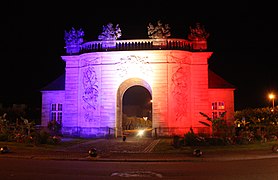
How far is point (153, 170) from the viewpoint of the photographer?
13.0 meters

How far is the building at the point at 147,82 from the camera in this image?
3019 cm

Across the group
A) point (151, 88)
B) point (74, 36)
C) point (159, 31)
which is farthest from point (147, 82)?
point (74, 36)

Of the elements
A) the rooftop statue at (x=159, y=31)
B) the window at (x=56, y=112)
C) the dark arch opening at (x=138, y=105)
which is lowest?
the window at (x=56, y=112)

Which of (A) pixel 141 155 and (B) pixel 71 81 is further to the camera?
(B) pixel 71 81

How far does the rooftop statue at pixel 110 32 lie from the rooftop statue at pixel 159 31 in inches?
115

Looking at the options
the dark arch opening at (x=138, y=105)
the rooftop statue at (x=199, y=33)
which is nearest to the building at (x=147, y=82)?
the rooftop statue at (x=199, y=33)

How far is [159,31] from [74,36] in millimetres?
8549

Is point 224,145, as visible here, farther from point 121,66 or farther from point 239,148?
point 121,66

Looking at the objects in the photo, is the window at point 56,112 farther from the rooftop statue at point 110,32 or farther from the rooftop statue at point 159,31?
the rooftop statue at point 159,31

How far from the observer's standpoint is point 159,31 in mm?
30359

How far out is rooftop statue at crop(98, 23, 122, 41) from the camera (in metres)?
30.9

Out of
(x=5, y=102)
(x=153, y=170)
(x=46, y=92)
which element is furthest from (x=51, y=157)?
(x=5, y=102)

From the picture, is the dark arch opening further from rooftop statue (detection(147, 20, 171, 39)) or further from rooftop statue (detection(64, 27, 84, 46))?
rooftop statue (detection(147, 20, 171, 39))

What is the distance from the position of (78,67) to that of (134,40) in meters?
6.22
